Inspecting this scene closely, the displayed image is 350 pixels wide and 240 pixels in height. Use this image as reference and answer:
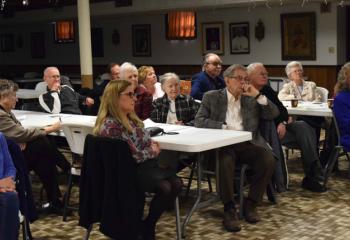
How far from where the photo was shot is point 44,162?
5.12 metres

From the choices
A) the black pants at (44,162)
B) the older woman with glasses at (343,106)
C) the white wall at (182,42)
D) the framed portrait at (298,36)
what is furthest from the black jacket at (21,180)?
the framed portrait at (298,36)

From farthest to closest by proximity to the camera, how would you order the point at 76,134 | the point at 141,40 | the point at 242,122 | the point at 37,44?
the point at 37,44 < the point at 141,40 < the point at 242,122 < the point at 76,134

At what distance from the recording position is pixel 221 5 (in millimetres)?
12211

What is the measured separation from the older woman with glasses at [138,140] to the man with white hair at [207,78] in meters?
2.63

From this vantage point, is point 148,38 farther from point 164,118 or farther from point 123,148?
point 123,148

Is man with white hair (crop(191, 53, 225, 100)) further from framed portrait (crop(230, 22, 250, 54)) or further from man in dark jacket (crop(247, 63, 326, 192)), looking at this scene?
framed portrait (crop(230, 22, 250, 54))

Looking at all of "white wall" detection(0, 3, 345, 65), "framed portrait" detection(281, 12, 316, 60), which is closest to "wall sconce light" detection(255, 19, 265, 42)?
"white wall" detection(0, 3, 345, 65)

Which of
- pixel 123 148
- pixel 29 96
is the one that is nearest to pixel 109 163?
pixel 123 148

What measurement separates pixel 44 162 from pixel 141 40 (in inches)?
428

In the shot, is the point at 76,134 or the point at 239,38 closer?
the point at 76,134

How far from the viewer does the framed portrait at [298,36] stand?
12255mm

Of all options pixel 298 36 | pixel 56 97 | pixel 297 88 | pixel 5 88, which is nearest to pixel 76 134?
pixel 5 88

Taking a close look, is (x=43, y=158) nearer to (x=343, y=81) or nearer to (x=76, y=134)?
(x=76, y=134)

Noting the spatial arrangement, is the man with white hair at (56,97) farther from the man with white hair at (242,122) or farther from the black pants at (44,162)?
the man with white hair at (242,122)
